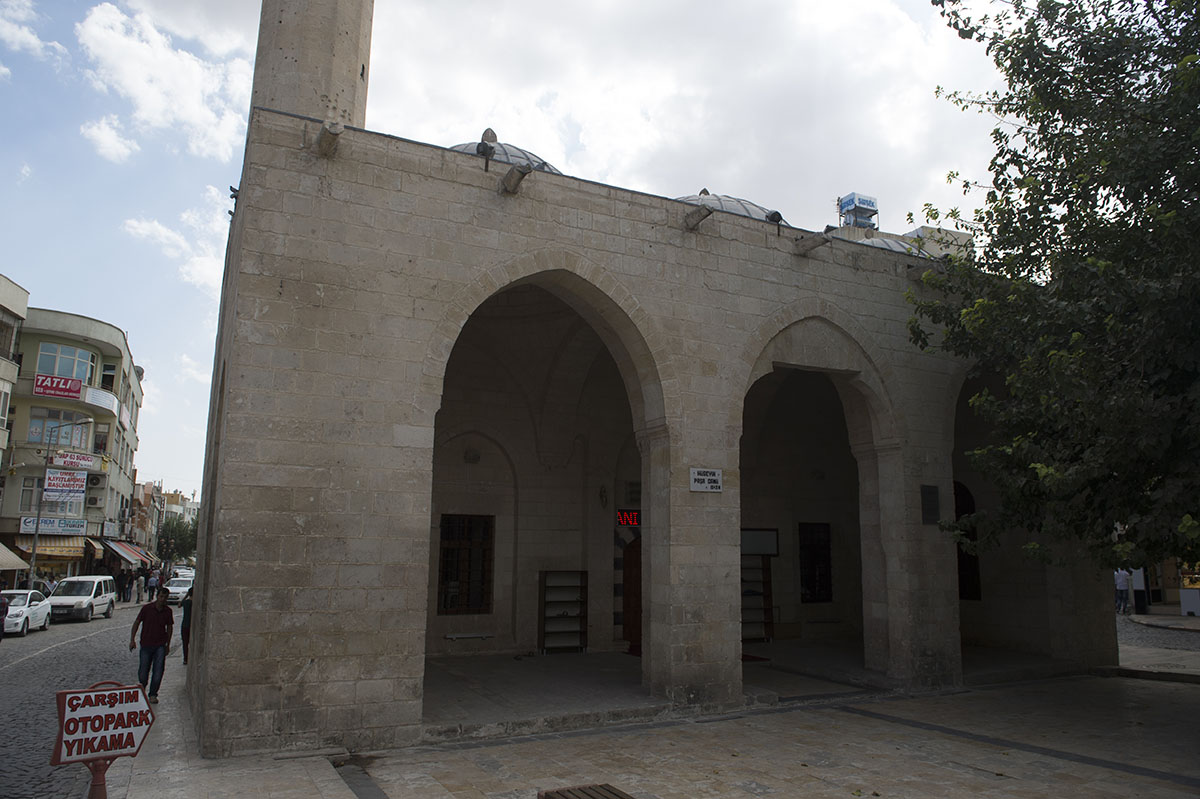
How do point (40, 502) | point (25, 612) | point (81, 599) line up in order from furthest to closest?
point (40, 502) < point (81, 599) < point (25, 612)

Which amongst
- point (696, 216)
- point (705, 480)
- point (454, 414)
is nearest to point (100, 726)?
point (705, 480)

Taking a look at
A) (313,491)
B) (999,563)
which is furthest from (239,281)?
(999,563)

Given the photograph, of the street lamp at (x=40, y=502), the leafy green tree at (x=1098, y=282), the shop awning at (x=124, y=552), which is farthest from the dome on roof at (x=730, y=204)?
the shop awning at (x=124, y=552)

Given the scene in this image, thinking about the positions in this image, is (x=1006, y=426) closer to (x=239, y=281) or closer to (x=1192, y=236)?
(x=1192, y=236)

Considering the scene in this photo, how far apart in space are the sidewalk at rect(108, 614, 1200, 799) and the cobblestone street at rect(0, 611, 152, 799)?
606mm

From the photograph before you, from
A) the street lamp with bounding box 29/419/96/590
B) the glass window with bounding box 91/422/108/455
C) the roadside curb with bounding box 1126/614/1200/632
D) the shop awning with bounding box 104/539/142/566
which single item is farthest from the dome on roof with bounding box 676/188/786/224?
the shop awning with bounding box 104/539/142/566

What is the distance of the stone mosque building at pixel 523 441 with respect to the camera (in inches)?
259

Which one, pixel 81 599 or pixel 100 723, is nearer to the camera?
pixel 100 723

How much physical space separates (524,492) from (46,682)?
659 centimetres

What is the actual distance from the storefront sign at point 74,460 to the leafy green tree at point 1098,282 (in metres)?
28.8

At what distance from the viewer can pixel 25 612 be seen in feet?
55.6

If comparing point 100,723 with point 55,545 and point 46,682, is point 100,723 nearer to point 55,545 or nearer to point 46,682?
point 46,682

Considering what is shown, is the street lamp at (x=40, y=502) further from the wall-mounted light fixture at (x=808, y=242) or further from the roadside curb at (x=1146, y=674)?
the roadside curb at (x=1146, y=674)

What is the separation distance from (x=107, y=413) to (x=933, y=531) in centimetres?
2953
